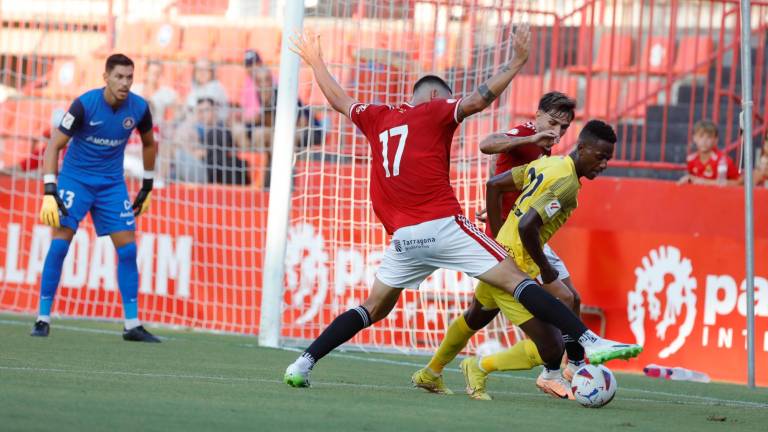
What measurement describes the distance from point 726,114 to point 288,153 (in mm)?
6035

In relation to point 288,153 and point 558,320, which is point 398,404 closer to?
point 558,320

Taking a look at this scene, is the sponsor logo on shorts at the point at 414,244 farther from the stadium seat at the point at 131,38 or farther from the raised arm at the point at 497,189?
the stadium seat at the point at 131,38

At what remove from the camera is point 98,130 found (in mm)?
9594

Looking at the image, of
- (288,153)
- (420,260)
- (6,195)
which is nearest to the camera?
(420,260)

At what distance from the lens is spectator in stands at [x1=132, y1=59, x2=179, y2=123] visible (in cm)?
1417

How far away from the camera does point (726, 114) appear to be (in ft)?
46.2

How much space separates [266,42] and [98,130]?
5.40 metres

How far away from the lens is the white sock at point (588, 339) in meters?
6.17

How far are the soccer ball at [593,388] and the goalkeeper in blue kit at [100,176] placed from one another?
4366 millimetres

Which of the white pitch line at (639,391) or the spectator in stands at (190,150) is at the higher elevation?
the spectator in stands at (190,150)

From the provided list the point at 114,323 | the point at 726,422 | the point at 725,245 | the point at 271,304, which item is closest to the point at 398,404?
the point at 726,422

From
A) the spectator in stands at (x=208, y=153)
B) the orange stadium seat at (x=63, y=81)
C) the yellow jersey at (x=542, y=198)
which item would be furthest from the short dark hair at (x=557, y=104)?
the orange stadium seat at (x=63, y=81)

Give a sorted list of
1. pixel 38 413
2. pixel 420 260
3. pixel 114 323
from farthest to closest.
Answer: pixel 114 323, pixel 420 260, pixel 38 413

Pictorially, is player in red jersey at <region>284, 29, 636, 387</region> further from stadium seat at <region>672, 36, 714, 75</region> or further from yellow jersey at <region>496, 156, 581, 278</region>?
stadium seat at <region>672, 36, 714, 75</region>
